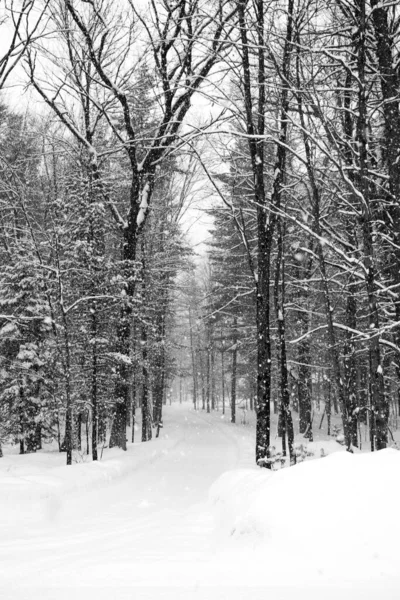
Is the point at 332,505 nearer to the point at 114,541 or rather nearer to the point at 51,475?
the point at 114,541

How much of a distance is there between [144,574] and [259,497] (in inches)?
60.0

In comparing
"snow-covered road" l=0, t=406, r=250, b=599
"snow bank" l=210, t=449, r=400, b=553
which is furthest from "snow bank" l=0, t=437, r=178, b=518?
"snow bank" l=210, t=449, r=400, b=553

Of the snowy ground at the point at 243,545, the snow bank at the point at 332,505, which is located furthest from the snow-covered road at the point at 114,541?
the snow bank at the point at 332,505

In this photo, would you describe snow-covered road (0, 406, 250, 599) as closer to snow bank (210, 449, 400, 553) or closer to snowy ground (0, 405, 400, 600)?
snowy ground (0, 405, 400, 600)

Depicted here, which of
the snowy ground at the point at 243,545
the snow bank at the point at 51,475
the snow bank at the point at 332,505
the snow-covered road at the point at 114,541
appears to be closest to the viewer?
the snowy ground at the point at 243,545

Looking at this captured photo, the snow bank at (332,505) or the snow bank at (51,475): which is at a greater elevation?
the snow bank at (332,505)

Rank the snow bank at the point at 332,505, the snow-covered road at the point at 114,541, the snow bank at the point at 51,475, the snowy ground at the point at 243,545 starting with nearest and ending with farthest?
1. the snowy ground at the point at 243,545
2. the snow bank at the point at 332,505
3. the snow-covered road at the point at 114,541
4. the snow bank at the point at 51,475

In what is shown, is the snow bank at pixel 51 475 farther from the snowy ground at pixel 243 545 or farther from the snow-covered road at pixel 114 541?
the snowy ground at pixel 243 545

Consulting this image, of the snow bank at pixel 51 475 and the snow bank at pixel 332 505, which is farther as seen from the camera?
Answer: the snow bank at pixel 51 475

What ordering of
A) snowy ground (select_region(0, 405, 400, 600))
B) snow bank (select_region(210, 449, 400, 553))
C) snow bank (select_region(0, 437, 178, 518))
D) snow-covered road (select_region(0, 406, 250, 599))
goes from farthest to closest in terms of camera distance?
snow bank (select_region(0, 437, 178, 518)), snow-covered road (select_region(0, 406, 250, 599)), snow bank (select_region(210, 449, 400, 553)), snowy ground (select_region(0, 405, 400, 600))

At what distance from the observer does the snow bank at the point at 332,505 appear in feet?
9.94

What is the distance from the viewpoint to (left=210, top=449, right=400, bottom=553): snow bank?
303 centimetres

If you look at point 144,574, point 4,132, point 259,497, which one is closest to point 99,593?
point 144,574

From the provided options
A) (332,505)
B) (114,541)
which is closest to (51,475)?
(114,541)
